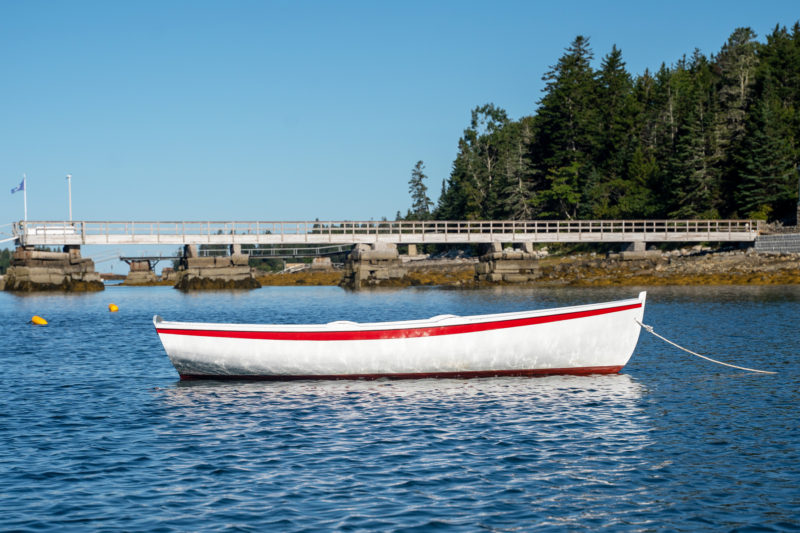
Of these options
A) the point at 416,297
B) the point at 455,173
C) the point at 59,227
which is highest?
the point at 455,173

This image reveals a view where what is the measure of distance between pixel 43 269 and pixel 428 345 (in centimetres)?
5820

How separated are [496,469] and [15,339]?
87.4ft

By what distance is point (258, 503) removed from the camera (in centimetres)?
955

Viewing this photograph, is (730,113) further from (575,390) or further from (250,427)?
(250,427)

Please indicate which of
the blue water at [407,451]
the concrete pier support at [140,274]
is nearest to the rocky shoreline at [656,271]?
the concrete pier support at [140,274]

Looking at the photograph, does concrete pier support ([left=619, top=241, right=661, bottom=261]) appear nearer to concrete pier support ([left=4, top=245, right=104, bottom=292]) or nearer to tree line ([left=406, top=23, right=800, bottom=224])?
tree line ([left=406, top=23, right=800, bottom=224])

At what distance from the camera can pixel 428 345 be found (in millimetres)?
17984

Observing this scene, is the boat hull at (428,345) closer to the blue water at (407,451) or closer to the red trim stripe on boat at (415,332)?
the red trim stripe on boat at (415,332)

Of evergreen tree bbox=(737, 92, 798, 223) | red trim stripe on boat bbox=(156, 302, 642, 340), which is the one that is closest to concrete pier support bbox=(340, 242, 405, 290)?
evergreen tree bbox=(737, 92, 798, 223)

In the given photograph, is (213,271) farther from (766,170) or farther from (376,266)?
(766,170)

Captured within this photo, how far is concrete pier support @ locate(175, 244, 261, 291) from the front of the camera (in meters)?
70.6

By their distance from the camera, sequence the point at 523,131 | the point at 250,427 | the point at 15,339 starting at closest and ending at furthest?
the point at 250,427 → the point at 15,339 → the point at 523,131

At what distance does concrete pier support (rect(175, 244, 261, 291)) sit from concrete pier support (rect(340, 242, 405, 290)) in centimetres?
1148

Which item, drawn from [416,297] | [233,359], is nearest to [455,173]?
[416,297]
